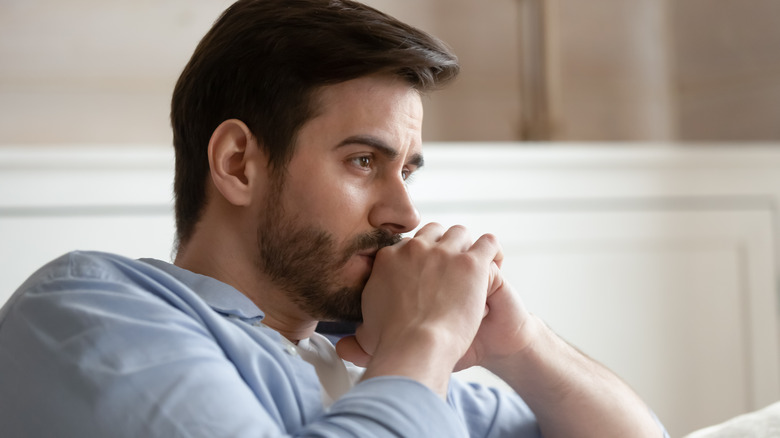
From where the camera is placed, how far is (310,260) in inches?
45.9

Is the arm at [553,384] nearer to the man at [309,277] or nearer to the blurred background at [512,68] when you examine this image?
the man at [309,277]

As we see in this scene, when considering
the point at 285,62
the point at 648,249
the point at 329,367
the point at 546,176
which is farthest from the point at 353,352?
the point at 648,249

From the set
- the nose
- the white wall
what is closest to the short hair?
the nose

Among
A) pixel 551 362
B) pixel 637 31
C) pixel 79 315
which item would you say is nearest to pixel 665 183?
pixel 637 31

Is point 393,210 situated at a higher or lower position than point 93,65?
lower

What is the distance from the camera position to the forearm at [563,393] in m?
1.25

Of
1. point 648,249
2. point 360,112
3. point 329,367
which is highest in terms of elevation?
point 360,112

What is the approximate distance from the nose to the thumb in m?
0.18

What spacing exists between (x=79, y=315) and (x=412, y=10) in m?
2.02

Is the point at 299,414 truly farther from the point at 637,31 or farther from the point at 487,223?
the point at 637,31

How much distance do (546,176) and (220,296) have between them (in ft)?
4.26

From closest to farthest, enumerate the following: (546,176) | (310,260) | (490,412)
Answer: (310,260)
(490,412)
(546,176)

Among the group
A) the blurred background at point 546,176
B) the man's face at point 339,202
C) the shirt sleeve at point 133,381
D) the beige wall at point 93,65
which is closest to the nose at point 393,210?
the man's face at point 339,202

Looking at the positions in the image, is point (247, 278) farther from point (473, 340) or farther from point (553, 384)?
point (553, 384)
